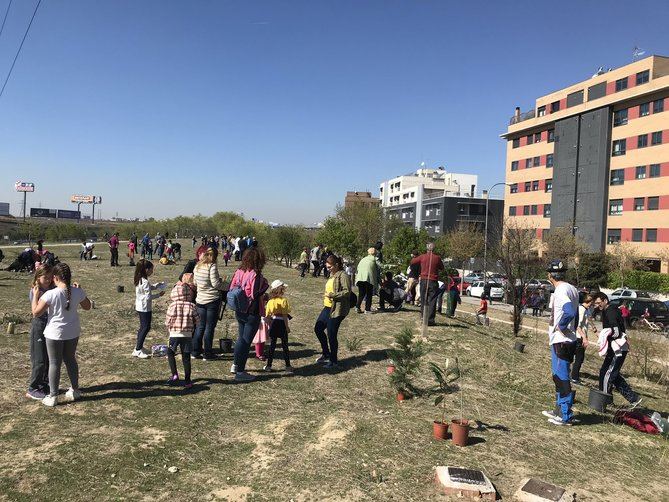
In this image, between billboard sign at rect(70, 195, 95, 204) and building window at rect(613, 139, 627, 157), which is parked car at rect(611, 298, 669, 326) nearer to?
building window at rect(613, 139, 627, 157)

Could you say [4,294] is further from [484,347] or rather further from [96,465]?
[484,347]

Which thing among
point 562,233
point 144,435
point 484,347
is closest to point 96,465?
point 144,435

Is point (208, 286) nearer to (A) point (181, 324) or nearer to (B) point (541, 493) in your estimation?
(A) point (181, 324)

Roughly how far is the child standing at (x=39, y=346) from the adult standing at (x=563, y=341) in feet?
19.7

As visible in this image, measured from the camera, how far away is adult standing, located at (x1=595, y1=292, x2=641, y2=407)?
23.5 feet

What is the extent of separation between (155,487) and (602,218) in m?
49.4

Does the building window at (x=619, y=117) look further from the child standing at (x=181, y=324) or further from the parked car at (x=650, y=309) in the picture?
the child standing at (x=181, y=324)

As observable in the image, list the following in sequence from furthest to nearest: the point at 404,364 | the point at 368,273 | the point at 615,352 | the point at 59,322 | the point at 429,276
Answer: the point at 368,273 → the point at 429,276 → the point at 615,352 → the point at 404,364 → the point at 59,322

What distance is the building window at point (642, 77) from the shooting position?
40.9 meters

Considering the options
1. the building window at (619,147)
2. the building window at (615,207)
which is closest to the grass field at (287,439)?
the building window at (615,207)

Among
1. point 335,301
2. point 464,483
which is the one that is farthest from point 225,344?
point 464,483

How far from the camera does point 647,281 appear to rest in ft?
122

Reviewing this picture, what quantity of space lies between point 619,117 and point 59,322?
50.3 meters

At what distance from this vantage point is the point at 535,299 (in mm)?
23594
